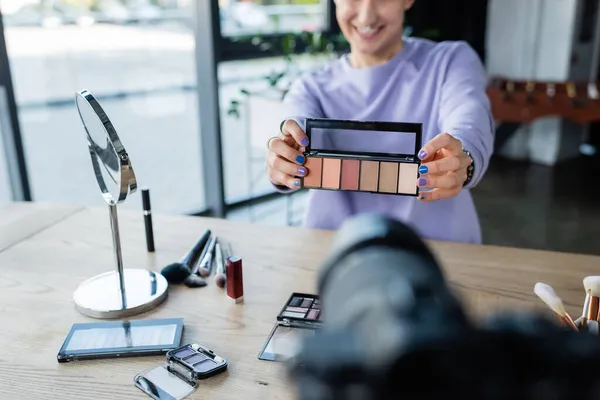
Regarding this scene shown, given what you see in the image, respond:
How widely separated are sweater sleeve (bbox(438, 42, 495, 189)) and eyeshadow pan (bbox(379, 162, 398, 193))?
148mm

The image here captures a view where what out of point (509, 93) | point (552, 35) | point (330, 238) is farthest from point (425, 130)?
point (552, 35)

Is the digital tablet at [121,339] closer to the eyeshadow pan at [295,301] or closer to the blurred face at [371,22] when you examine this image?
the eyeshadow pan at [295,301]

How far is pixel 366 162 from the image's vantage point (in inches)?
34.5

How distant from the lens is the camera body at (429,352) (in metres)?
0.22

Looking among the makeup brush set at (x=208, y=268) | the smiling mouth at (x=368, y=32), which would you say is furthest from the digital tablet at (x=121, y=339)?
the smiling mouth at (x=368, y=32)

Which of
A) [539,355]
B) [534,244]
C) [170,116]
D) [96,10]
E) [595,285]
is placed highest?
[96,10]

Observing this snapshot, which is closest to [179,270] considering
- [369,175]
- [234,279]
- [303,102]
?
[234,279]

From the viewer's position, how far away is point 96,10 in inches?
96.1

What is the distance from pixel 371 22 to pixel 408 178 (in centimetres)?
39

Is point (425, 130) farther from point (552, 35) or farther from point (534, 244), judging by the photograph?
point (552, 35)

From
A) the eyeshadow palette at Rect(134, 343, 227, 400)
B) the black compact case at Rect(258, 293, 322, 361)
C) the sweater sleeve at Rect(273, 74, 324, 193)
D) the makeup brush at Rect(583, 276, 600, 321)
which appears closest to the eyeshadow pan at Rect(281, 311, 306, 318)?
the black compact case at Rect(258, 293, 322, 361)

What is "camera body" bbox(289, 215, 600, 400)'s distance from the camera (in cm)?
22

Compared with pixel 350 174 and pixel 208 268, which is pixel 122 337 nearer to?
pixel 208 268

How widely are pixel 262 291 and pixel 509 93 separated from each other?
316cm
